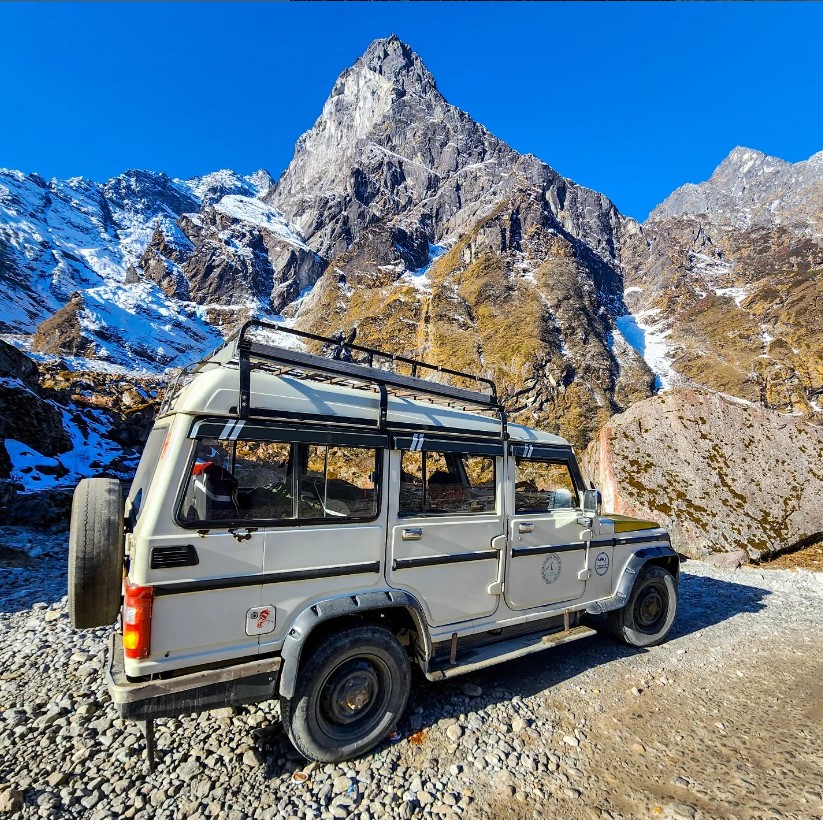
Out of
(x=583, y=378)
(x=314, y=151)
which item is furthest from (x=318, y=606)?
(x=314, y=151)

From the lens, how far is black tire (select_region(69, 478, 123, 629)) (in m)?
3.37

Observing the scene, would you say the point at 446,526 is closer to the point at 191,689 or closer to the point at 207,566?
the point at 207,566

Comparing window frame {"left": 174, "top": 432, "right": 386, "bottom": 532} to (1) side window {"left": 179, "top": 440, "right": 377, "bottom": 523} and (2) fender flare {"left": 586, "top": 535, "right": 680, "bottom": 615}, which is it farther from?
(2) fender flare {"left": 586, "top": 535, "right": 680, "bottom": 615}

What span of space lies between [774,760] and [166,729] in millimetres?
5336

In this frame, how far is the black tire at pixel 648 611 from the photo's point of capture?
5.92m

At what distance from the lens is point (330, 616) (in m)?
3.62

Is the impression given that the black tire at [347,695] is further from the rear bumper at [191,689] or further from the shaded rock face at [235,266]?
the shaded rock face at [235,266]

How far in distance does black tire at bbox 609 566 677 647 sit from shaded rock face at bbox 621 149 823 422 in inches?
468

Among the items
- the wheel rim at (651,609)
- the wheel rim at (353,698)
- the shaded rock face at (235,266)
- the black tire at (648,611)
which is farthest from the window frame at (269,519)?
the shaded rock face at (235,266)

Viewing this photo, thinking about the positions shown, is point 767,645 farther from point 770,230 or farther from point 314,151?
point 314,151

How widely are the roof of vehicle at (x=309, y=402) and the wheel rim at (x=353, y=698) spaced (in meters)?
Result: 2.15

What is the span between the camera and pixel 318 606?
366cm

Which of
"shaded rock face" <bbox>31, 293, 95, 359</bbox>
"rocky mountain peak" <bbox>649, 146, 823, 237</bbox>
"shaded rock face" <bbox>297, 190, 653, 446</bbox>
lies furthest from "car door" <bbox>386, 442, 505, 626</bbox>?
"shaded rock face" <bbox>31, 293, 95, 359</bbox>

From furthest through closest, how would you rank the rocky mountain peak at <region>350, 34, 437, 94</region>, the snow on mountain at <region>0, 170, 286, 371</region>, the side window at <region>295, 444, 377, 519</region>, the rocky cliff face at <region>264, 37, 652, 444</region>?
the rocky mountain peak at <region>350, 34, 437, 94</region> → the snow on mountain at <region>0, 170, 286, 371</region> → the rocky cliff face at <region>264, 37, 652, 444</region> → the side window at <region>295, 444, 377, 519</region>
